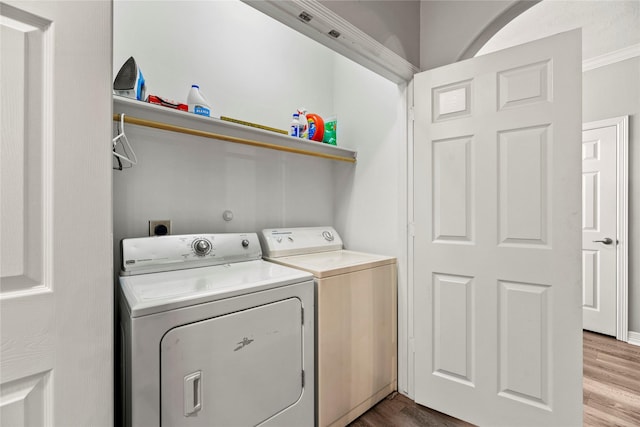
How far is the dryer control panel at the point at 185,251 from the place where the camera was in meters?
1.39

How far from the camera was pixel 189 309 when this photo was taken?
104 cm

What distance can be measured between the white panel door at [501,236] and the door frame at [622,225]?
2241mm

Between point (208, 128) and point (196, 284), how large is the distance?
2.98ft

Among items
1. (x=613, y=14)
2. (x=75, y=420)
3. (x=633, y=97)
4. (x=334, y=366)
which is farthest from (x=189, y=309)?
(x=633, y=97)

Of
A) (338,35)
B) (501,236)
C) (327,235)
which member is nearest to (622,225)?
(501,236)

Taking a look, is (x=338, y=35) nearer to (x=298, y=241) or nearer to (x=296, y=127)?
(x=296, y=127)

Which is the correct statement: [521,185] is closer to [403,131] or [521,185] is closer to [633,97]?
[403,131]

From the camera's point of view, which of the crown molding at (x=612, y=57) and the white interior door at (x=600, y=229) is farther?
the white interior door at (x=600, y=229)

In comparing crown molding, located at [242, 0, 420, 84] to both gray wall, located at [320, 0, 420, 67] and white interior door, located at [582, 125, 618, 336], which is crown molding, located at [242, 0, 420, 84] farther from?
white interior door, located at [582, 125, 618, 336]

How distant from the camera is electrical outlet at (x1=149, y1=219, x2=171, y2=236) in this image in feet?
5.20

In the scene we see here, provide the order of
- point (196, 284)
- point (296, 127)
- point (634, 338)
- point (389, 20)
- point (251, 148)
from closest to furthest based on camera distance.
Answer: point (196, 284) < point (389, 20) < point (251, 148) < point (296, 127) < point (634, 338)

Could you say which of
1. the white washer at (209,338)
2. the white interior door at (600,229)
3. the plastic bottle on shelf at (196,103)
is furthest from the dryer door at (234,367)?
the white interior door at (600,229)

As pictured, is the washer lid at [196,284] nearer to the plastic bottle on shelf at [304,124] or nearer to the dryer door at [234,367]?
the dryer door at [234,367]

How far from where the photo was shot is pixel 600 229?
300cm
